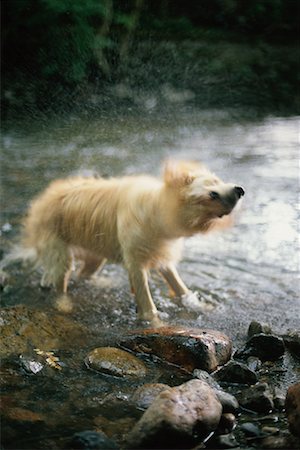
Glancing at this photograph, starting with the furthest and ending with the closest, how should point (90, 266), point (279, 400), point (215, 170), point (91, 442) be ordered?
point (215, 170), point (90, 266), point (279, 400), point (91, 442)

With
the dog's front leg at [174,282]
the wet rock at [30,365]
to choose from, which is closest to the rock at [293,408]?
the wet rock at [30,365]

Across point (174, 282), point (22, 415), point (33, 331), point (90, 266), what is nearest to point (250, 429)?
point (22, 415)

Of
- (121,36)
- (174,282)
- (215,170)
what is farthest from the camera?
(121,36)

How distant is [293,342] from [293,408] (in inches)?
33.7

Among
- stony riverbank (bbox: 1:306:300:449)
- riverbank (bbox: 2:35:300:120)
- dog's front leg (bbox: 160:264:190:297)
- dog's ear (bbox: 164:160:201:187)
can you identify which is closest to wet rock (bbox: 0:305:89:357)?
Answer: stony riverbank (bbox: 1:306:300:449)

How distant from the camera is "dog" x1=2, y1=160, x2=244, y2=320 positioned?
3639 millimetres

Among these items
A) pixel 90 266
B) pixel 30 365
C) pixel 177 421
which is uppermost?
pixel 177 421

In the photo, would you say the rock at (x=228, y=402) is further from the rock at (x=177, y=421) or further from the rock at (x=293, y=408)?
the rock at (x=293, y=408)

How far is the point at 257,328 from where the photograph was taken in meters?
3.43

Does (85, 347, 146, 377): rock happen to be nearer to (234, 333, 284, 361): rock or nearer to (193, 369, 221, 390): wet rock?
(193, 369, 221, 390): wet rock

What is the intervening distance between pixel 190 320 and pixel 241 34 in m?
2.34

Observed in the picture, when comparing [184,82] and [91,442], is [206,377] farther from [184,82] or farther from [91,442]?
[184,82]

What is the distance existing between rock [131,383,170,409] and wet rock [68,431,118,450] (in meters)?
0.34

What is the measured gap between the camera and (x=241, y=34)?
4.81 metres
